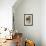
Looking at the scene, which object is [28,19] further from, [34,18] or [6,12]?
[6,12]

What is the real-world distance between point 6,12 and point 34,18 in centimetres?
173

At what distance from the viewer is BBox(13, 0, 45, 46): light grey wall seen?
5.61m

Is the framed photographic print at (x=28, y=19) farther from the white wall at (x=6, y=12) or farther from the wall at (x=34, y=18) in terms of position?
the white wall at (x=6, y=12)

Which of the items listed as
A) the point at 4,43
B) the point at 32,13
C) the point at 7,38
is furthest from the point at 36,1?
the point at 4,43

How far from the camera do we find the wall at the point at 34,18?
5617 millimetres

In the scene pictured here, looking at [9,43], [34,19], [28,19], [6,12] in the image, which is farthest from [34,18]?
[9,43]

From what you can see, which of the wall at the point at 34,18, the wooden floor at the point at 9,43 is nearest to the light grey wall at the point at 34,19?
the wall at the point at 34,18

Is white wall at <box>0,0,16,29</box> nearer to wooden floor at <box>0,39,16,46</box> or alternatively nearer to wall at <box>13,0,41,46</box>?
wooden floor at <box>0,39,16,46</box>

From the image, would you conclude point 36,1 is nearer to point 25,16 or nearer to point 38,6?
point 38,6

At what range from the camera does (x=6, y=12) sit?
173 inches

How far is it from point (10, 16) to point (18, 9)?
1.31 metres

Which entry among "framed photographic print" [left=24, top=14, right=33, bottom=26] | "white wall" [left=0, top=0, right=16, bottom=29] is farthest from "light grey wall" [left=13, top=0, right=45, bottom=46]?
"white wall" [left=0, top=0, right=16, bottom=29]

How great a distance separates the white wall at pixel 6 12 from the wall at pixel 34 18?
4.01 feet

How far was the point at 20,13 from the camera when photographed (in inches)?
222
